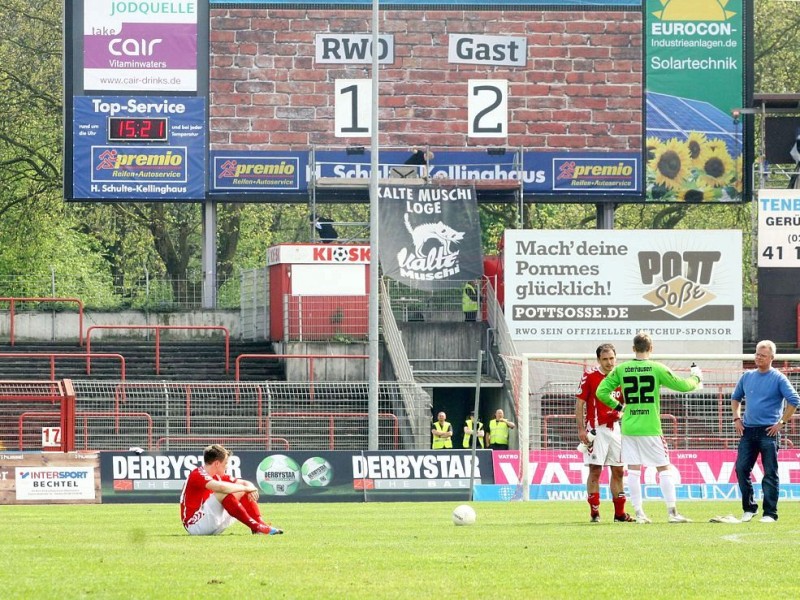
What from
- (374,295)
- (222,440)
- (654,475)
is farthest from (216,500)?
(374,295)

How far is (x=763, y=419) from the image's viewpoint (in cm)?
1622

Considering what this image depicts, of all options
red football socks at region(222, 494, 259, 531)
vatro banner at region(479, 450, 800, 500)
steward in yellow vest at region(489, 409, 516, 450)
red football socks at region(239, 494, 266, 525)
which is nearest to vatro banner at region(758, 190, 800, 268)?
steward in yellow vest at region(489, 409, 516, 450)

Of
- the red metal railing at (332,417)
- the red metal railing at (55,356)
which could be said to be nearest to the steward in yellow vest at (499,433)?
the red metal railing at (332,417)

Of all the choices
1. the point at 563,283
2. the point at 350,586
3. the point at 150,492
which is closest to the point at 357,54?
the point at 563,283

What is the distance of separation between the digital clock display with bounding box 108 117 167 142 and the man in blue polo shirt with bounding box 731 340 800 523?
2164 cm

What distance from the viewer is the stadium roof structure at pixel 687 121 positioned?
36312 millimetres

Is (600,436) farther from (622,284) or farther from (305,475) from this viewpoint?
(622,284)

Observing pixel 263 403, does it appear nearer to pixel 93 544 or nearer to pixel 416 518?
pixel 416 518

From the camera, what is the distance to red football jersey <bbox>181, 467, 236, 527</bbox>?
13906 mm

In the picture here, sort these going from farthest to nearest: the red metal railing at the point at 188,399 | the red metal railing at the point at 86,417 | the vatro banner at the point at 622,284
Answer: the vatro banner at the point at 622,284
the red metal railing at the point at 188,399
the red metal railing at the point at 86,417

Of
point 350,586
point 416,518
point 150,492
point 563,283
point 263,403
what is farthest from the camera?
point 563,283

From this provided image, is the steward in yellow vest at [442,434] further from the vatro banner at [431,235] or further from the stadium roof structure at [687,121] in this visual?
the stadium roof structure at [687,121]

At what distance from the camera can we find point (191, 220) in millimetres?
54469

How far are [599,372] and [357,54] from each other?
20.3 metres
